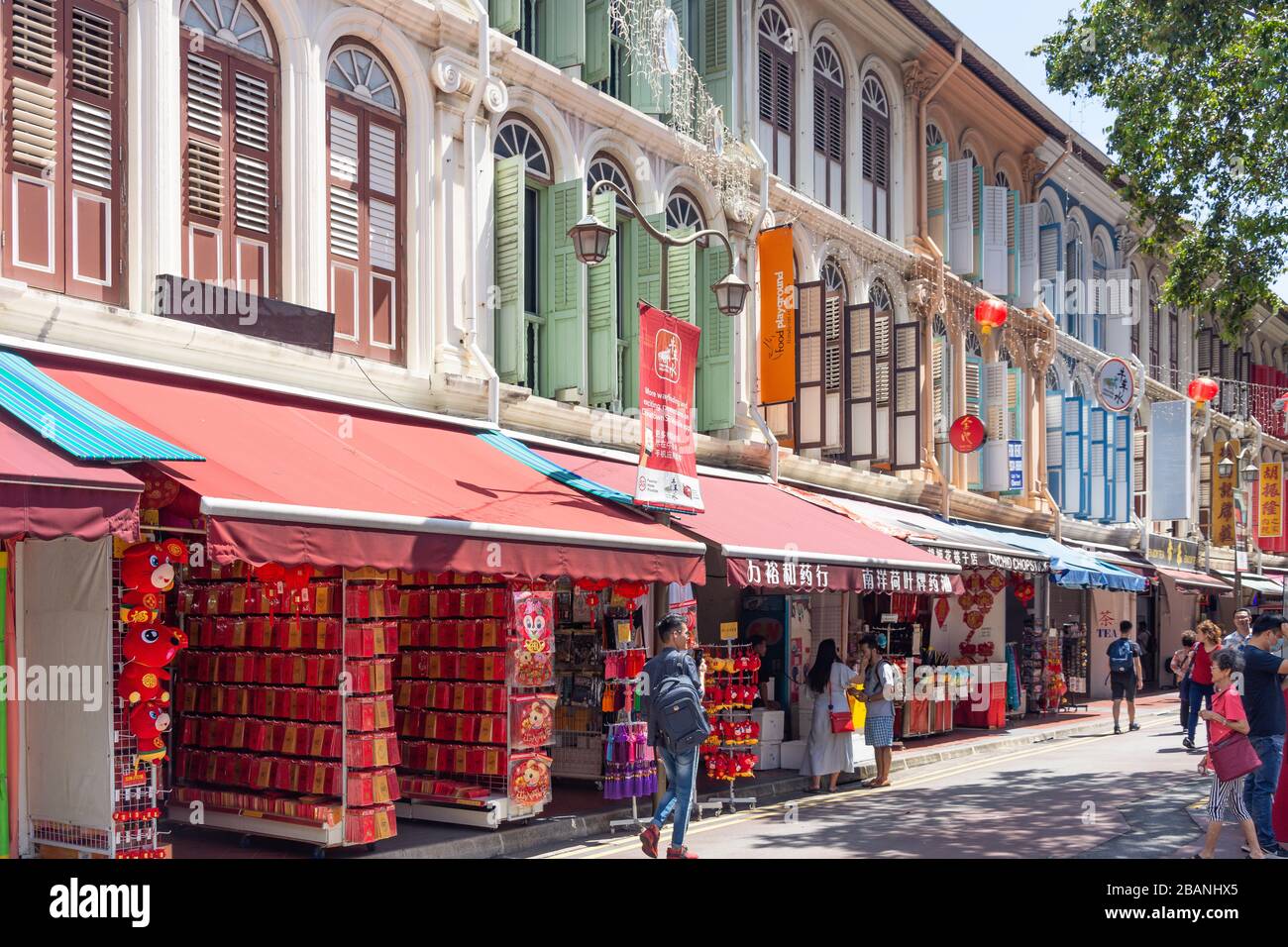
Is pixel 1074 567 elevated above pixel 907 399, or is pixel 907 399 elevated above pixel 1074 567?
pixel 907 399

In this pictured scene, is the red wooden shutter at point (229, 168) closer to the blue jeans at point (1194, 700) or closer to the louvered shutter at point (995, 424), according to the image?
the blue jeans at point (1194, 700)

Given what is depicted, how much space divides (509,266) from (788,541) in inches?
156

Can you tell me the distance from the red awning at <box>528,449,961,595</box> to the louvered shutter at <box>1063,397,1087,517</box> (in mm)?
12502

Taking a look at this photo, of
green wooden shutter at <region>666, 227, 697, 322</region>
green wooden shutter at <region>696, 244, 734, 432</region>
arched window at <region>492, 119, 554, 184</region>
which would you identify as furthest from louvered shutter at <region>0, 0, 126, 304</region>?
green wooden shutter at <region>696, 244, 734, 432</region>

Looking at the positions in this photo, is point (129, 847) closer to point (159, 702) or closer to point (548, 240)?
point (159, 702)

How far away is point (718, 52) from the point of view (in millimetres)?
17922

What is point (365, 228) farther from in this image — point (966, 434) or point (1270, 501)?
point (1270, 501)

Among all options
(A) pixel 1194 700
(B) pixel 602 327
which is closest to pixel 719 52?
(B) pixel 602 327

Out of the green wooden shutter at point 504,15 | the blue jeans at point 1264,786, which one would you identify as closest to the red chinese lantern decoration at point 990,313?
the green wooden shutter at point 504,15

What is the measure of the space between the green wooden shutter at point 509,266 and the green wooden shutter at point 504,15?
130 centimetres

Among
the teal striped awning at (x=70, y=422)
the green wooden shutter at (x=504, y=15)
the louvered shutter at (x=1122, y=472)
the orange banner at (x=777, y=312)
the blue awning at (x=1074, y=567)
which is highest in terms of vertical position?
the green wooden shutter at (x=504, y=15)

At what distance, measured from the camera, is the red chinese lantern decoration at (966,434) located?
22.7 metres

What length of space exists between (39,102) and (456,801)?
6212mm

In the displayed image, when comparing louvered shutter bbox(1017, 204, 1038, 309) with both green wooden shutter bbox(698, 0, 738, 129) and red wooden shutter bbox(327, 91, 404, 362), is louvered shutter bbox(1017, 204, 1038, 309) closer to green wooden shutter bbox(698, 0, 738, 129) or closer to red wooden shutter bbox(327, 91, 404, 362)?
green wooden shutter bbox(698, 0, 738, 129)
